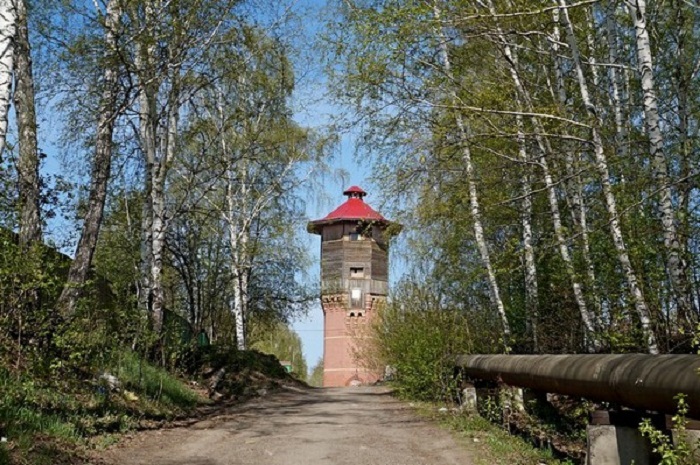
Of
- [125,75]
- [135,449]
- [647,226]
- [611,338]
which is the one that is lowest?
[135,449]

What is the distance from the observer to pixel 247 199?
27000 millimetres

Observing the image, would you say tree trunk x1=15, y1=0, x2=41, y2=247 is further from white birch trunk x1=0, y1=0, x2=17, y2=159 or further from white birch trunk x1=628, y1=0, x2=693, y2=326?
white birch trunk x1=628, y1=0, x2=693, y2=326

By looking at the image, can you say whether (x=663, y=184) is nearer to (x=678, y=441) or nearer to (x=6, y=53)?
(x=678, y=441)

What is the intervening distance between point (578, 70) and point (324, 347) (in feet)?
130

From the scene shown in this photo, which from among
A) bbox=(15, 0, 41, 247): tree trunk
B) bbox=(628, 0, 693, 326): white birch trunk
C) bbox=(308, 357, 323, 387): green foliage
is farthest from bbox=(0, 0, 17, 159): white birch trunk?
bbox=(308, 357, 323, 387): green foliage

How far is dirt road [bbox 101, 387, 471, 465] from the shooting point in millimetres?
7523

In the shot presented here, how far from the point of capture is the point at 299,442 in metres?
8.75

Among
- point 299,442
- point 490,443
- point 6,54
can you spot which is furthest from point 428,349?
point 6,54

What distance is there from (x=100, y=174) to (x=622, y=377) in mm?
8680

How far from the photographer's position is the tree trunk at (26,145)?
10.5 m

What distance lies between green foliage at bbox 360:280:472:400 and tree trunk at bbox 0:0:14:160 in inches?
355

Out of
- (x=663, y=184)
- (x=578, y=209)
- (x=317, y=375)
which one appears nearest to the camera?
(x=663, y=184)

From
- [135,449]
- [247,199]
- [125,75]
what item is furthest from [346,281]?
[135,449]

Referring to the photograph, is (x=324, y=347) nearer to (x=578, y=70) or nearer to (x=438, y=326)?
(x=438, y=326)
